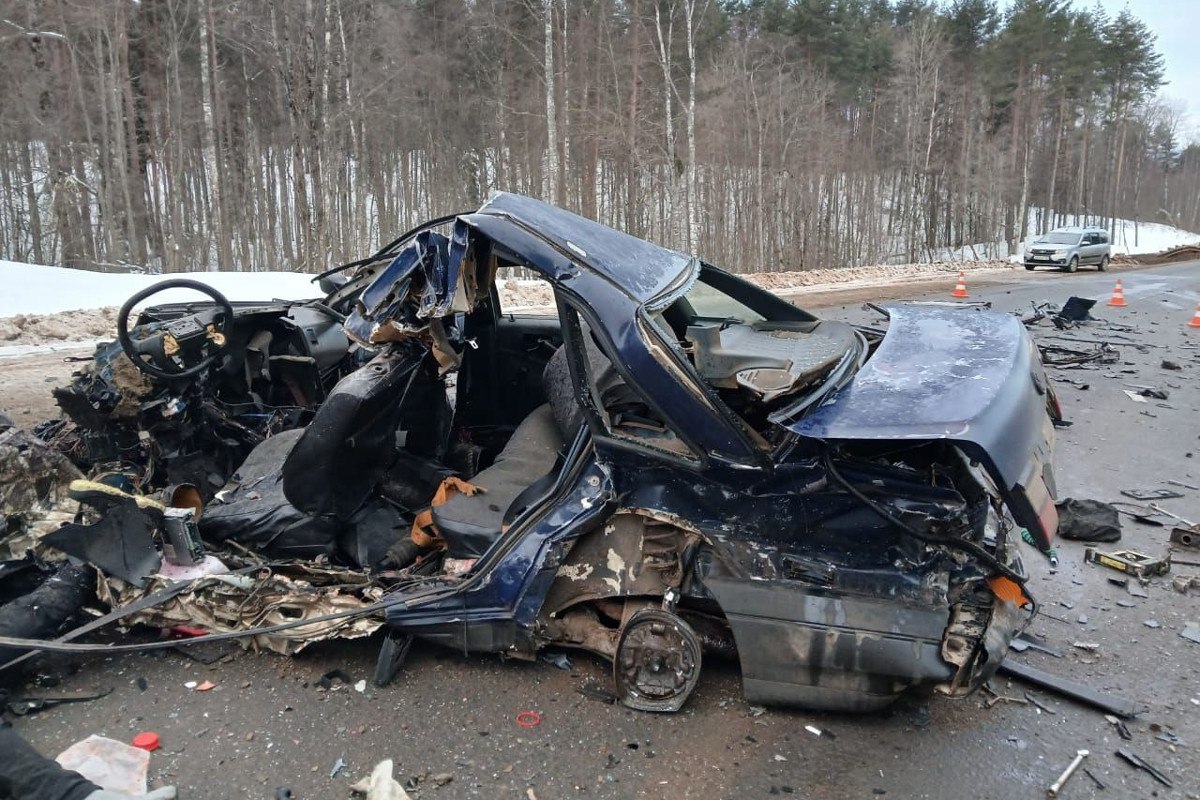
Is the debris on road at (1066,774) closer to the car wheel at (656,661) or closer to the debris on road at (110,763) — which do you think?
the car wheel at (656,661)

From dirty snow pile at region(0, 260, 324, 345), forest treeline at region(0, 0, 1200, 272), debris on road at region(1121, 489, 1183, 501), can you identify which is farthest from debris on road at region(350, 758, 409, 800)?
forest treeline at region(0, 0, 1200, 272)

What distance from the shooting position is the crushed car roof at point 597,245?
8.96 ft

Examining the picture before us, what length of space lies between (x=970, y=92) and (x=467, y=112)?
27.9 m

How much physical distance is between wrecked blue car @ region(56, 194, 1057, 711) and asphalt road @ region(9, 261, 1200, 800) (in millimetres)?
166

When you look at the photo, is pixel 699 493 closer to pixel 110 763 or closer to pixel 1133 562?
pixel 110 763

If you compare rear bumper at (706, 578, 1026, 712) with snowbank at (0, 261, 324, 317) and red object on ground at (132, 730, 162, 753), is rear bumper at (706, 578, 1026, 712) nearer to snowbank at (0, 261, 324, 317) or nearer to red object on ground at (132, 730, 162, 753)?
red object on ground at (132, 730, 162, 753)

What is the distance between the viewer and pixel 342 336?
479 cm

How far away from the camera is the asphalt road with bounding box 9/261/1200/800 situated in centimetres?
239

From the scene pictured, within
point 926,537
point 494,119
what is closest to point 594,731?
point 926,537

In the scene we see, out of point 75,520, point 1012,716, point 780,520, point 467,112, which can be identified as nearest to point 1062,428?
point 1012,716

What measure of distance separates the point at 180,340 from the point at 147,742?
1.98 meters

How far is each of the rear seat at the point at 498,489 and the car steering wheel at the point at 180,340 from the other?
1607 millimetres

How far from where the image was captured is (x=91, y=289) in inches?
504

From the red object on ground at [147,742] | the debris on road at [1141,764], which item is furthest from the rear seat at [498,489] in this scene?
the debris on road at [1141,764]
